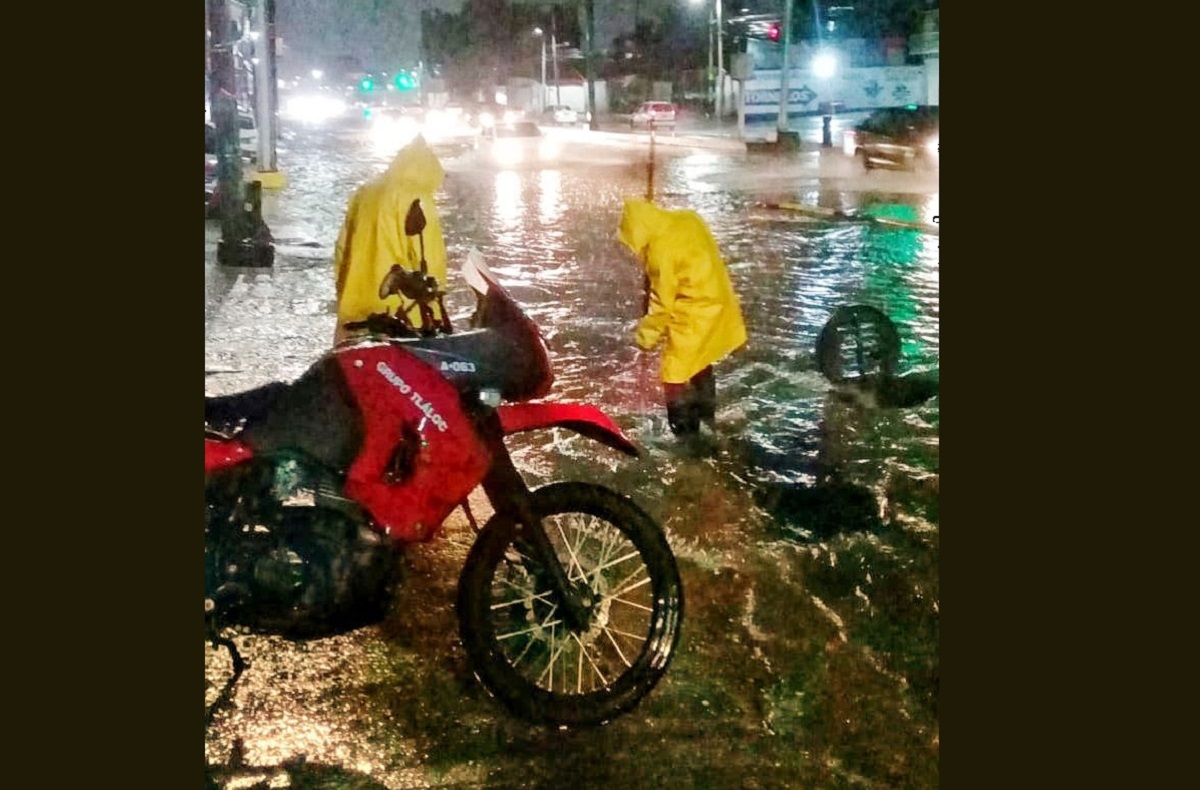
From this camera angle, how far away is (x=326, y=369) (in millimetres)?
3488

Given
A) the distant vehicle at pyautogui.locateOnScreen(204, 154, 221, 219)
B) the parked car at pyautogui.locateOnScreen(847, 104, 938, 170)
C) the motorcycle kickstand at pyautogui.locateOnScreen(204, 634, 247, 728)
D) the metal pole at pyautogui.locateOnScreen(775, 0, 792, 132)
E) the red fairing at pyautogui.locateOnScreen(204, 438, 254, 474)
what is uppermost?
the metal pole at pyautogui.locateOnScreen(775, 0, 792, 132)

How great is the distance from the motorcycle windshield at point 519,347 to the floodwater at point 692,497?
38.7 inches

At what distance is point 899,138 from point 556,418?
3956mm

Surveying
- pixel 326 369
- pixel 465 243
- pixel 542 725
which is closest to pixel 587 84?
pixel 465 243

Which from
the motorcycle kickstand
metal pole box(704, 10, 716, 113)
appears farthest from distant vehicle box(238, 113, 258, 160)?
the motorcycle kickstand

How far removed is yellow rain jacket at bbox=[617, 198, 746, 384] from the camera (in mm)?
4891

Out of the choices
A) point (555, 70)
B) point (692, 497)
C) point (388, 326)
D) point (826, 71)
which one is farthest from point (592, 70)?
point (692, 497)

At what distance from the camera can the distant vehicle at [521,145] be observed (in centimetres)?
491

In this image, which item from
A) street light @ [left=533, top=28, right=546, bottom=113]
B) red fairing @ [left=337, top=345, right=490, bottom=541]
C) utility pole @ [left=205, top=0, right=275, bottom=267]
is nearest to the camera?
red fairing @ [left=337, top=345, right=490, bottom=541]

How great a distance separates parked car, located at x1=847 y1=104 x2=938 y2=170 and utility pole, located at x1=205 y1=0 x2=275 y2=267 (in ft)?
9.83

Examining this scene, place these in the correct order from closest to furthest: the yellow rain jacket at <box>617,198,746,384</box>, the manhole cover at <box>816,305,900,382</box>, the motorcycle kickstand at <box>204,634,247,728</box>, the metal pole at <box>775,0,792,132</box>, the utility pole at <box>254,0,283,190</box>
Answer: the motorcycle kickstand at <box>204,634,247,728</box> → the metal pole at <box>775,0,792,132</box> → the yellow rain jacket at <box>617,198,746,384</box> → the utility pole at <box>254,0,283,190</box> → the manhole cover at <box>816,305,900,382</box>

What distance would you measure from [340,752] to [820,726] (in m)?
1.49

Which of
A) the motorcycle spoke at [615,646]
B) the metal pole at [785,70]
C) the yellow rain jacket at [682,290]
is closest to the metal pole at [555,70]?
the yellow rain jacket at [682,290]

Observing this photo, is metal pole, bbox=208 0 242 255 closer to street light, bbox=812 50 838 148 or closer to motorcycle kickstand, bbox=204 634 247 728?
street light, bbox=812 50 838 148
